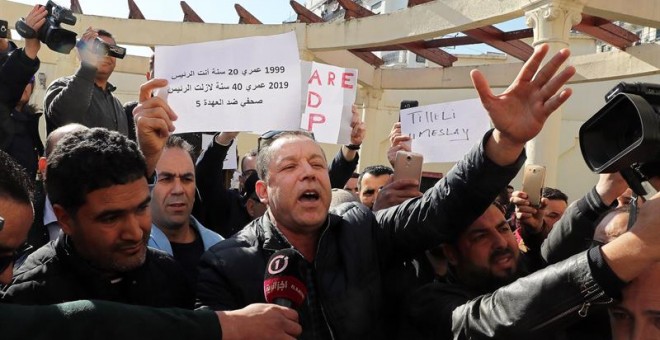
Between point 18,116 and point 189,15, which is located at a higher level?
point 189,15

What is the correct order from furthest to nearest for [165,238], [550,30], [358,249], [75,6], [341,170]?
[75,6], [550,30], [341,170], [165,238], [358,249]

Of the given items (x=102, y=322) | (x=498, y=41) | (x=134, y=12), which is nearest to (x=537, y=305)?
(x=102, y=322)

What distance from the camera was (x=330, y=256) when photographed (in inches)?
87.0

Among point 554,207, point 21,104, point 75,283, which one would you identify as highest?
point 21,104

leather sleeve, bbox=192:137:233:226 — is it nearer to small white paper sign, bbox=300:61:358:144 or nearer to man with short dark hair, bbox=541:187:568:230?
small white paper sign, bbox=300:61:358:144

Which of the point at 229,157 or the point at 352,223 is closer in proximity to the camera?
the point at 352,223

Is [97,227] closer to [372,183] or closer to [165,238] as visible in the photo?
[165,238]

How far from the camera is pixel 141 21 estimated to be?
11.0 meters

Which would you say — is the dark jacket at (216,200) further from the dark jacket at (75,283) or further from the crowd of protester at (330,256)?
the dark jacket at (75,283)

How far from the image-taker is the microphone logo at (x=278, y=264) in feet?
5.55

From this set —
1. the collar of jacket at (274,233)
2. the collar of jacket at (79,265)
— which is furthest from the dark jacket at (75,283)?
the collar of jacket at (274,233)

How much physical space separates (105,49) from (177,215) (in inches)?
33.9

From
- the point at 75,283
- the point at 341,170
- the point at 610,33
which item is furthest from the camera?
the point at 610,33

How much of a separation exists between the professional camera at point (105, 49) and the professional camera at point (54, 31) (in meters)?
0.13
